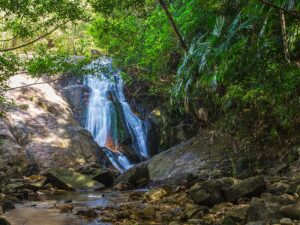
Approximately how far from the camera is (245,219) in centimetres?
604

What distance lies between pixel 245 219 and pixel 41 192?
6.63 m

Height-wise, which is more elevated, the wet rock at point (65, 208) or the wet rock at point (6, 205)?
the wet rock at point (6, 205)

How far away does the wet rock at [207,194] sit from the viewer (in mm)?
7562

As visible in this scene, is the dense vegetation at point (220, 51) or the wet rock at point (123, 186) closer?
the dense vegetation at point (220, 51)

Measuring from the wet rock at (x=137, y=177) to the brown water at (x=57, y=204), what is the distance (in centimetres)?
121

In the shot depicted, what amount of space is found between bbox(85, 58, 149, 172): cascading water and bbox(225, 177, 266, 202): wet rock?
8984 mm

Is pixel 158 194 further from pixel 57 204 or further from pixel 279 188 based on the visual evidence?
pixel 279 188

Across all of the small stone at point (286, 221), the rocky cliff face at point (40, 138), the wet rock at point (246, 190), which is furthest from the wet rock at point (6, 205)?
the small stone at point (286, 221)

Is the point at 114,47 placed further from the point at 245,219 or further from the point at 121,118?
the point at 245,219

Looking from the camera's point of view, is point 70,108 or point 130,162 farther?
point 70,108

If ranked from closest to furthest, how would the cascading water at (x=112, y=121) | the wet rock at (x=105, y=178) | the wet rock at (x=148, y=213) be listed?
the wet rock at (x=148, y=213) < the wet rock at (x=105, y=178) < the cascading water at (x=112, y=121)

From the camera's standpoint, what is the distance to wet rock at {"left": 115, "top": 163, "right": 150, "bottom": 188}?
12.1 m

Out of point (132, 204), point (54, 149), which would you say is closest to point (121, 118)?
point (54, 149)

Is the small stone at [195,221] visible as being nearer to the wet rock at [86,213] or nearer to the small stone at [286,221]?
the small stone at [286,221]
